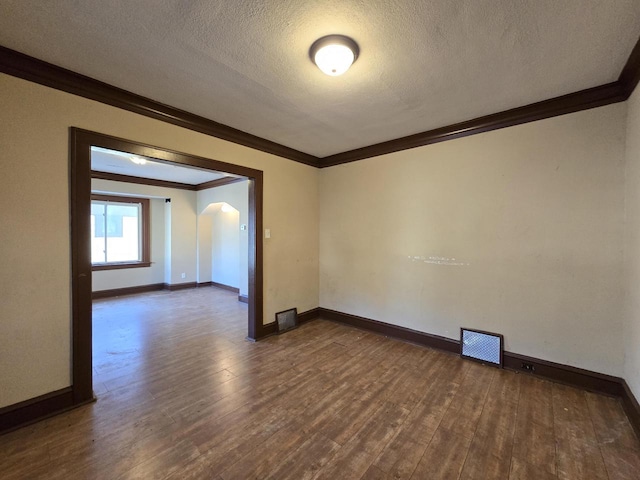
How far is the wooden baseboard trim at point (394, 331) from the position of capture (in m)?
3.18

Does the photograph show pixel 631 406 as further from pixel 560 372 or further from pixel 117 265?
pixel 117 265

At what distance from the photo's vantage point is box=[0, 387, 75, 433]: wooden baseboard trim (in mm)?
1890

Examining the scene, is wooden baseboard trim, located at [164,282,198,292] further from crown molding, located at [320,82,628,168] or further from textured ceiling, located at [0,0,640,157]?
crown molding, located at [320,82,628,168]

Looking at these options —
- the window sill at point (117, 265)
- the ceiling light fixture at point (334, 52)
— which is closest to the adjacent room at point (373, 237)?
the ceiling light fixture at point (334, 52)

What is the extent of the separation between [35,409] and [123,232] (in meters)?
5.30

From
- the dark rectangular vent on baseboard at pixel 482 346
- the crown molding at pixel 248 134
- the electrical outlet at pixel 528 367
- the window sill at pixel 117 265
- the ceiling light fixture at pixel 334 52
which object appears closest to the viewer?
the ceiling light fixture at pixel 334 52

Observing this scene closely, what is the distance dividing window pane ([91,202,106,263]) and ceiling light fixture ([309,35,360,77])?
6407 mm

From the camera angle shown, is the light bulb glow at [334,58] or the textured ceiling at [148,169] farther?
the textured ceiling at [148,169]

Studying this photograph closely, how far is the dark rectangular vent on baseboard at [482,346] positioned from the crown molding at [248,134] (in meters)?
2.20

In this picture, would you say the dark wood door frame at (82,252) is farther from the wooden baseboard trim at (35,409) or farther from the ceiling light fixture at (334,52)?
the ceiling light fixture at (334,52)

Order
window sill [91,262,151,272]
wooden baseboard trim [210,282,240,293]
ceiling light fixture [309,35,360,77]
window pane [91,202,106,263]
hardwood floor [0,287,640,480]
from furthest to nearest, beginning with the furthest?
wooden baseboard trim [210,282,240,293] < window pane [91,202,106,263] < window sill [91,262,151,272] < ceiling light fixture [309,35,360,77] < hardwood floor [0,287,640,480]

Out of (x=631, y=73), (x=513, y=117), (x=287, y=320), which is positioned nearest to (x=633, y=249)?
(x=631, y=73)


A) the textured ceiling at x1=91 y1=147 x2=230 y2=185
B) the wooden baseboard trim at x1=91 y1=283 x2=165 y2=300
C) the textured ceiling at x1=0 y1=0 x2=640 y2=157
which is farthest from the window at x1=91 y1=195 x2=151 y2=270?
the textured ceiling at x1=0 y1=0 x2=640 y2=157

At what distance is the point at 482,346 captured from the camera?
290cm
